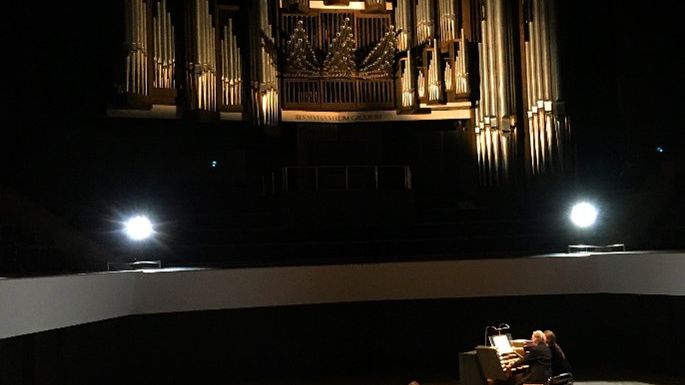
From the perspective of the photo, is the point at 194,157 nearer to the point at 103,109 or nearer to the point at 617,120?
the point at 103,109

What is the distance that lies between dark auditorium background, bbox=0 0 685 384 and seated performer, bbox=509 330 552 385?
1926 mm

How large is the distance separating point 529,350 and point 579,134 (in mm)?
5336

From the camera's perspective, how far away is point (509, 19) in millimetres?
12711

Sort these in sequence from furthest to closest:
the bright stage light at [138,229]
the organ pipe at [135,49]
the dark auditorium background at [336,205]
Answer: the organ pipe at [135,49], the dark auditorium background at [336,205], the bright stage light at [138,229]

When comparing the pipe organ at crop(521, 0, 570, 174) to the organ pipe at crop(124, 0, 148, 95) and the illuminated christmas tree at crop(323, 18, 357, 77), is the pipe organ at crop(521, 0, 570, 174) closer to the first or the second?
the illuminated christmas tree at crop(323, 18, 357, 77)

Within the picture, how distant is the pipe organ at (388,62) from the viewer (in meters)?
12.1

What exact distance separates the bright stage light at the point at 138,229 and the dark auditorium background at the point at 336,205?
7.8 inches

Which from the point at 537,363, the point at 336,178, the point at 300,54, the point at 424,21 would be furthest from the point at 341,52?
the point at 537,363

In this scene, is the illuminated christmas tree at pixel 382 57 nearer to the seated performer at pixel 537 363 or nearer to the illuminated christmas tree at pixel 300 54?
the illuminated christmas tree at pixel 300 54

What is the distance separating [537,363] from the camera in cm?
882

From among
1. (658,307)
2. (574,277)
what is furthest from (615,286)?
(658,307)

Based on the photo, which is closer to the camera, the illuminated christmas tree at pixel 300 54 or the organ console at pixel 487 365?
the organ console at pixel 487 365

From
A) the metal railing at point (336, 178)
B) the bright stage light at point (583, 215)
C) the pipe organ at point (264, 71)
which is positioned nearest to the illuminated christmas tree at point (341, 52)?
the pipe organ at point (264, 71)

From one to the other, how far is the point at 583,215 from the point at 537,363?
10.7 feet
